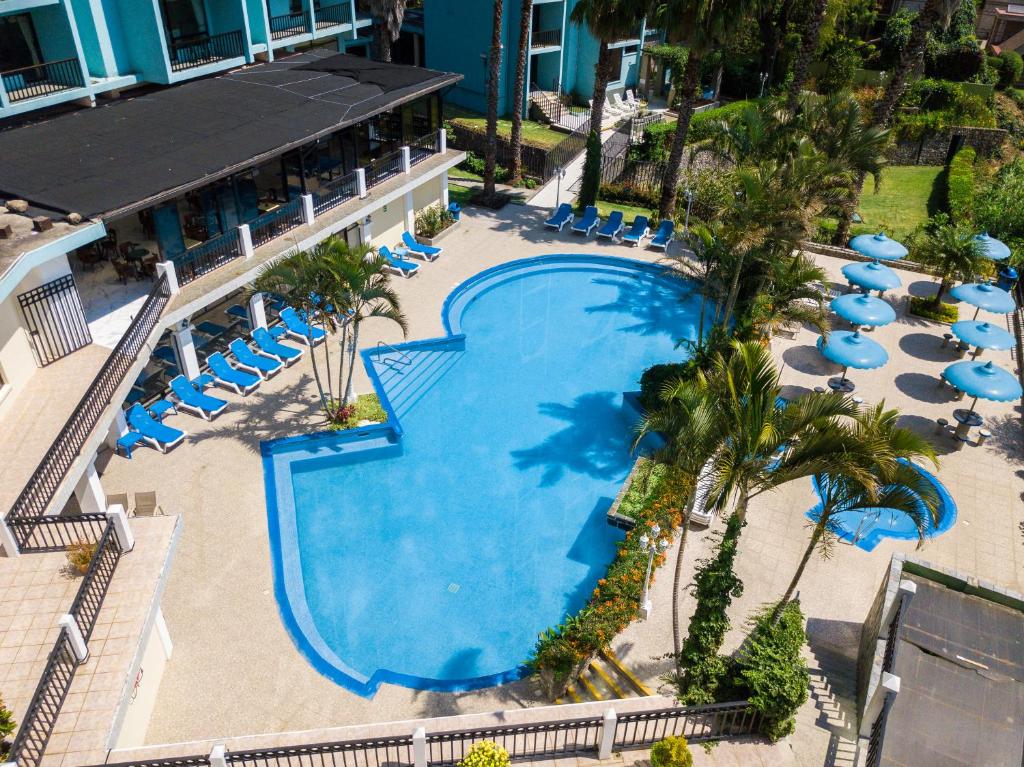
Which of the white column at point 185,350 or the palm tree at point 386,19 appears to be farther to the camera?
the palm tree at point 386,19

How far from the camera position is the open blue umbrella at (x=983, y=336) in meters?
20.2

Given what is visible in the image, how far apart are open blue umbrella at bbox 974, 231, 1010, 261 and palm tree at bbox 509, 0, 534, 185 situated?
59.3 feet

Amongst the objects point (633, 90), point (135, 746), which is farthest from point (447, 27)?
point (135, 746)

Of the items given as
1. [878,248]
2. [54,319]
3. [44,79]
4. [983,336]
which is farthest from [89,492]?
[878,248]

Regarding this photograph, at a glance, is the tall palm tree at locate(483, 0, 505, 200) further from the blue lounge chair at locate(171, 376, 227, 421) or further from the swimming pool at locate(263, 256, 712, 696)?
the blue lounge chair at locate(171, 376, 227, 421)

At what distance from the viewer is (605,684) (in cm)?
1320

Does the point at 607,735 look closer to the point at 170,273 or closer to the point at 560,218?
the point at 170,273

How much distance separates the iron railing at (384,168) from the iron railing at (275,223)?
3.77 m

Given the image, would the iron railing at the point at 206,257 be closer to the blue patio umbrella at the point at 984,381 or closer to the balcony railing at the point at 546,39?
the blue patio umbrella at the point at 984,381

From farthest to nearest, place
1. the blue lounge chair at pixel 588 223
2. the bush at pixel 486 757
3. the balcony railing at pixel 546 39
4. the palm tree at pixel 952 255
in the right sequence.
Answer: the balcony railing at pixel 546 39 < the blue lounge chair at pixel 588 223 < the palm tree at pixel 952 255 < the bush at pixel 486 757

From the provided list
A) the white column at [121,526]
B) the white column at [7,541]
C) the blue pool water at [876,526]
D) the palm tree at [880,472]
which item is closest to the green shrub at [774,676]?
the palm tree at [880,472]

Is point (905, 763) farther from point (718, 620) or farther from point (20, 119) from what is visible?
point (20, 119)

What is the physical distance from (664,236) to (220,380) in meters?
17.5

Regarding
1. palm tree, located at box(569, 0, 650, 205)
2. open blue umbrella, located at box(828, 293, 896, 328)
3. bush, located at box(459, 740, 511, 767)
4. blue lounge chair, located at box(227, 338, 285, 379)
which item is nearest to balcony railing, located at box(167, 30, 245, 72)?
blue lounge chair, located at box(227, 338, 285, 379)
